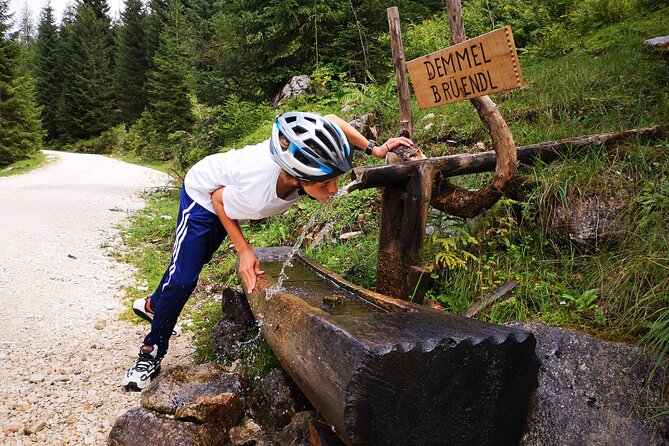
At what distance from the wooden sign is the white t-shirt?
1.22 m

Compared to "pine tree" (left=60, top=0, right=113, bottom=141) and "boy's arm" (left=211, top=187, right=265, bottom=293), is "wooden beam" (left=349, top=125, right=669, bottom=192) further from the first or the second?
"pine tree" (left=60, top=0, right=113, bottom=141)

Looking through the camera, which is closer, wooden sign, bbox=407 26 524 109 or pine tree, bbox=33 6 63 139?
wooden sign, bbox=407 26 524 109

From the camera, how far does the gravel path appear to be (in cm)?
302

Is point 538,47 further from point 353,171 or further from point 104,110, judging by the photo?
point 104,110

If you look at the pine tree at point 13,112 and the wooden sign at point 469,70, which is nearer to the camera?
the wooden sign at point 469,70

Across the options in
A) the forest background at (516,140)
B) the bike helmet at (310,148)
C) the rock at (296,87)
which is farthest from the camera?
the rock at (296,87)

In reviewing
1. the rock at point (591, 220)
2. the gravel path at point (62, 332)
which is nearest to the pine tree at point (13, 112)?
the gravel path at point (62, 332)

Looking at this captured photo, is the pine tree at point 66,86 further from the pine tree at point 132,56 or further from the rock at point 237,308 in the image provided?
the rock at point 237,308

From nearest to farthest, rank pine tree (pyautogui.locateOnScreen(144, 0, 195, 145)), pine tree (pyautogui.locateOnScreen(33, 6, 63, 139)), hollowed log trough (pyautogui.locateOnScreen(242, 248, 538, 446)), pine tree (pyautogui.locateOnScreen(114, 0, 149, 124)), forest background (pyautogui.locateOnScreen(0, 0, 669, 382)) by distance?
hollowed log trough (pyautogui.locateOnScreen(242, 248, 538, 446)) → forest background (pyautogui.locateOnScreen(0, 0, 669, 382)) → pine tree (pyautogui.locateOnScreen(144, 0, 195, 145)) → pine tree (pyautogui.locateOnScreen(114, 0, 149, 124)) → pine tree (pyautogui.locateOnScreen(33, 6, 63, 139))

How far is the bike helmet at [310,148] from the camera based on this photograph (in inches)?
97.0

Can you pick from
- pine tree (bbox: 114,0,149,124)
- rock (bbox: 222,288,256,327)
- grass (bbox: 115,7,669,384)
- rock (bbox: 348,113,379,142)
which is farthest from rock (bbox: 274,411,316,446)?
pine tree (bbox: 114,0,149,124)

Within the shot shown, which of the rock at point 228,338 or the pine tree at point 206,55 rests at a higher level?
the pine tree at point 206,55

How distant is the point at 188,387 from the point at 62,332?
213cm

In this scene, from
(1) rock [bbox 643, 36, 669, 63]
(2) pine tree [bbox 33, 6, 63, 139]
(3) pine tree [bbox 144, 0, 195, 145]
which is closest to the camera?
(1) rock [bbox 643, 36, 669, 63]
